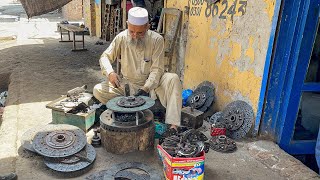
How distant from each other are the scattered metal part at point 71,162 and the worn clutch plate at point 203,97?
6.52 feet

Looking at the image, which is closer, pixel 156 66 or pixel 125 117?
pixel 125 117

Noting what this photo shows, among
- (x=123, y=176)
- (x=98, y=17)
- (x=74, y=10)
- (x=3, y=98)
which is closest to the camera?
(x=123, y=176)

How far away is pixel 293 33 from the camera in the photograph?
121 inches

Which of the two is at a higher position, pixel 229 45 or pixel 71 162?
pixel 229 45

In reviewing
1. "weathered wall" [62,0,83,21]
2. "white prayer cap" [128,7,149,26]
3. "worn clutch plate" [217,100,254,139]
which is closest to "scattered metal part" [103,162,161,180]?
"worn clutch plate" [217,100,254,139]

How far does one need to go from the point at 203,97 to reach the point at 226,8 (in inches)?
54.1

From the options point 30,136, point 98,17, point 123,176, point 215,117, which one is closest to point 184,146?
point 123,176

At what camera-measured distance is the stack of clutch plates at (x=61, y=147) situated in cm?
280

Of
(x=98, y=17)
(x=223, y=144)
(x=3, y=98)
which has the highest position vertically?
(x=98, y=17)

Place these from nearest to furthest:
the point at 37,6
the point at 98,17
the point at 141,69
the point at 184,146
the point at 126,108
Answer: the point at 184,146 < the point at 126,108 < the point at 37,6 < the point at 141,69 < the point at 98,17

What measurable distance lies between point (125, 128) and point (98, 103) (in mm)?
1111

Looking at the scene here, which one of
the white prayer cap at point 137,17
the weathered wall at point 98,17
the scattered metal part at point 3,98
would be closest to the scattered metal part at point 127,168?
the white prayer cap at point 137,17

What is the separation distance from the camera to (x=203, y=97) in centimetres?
436

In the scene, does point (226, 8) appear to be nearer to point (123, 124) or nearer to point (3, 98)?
point (123, 124)
